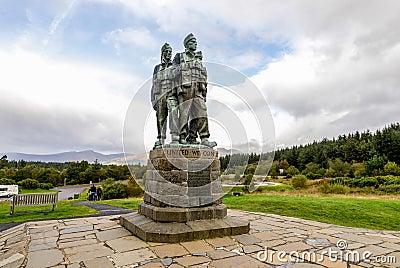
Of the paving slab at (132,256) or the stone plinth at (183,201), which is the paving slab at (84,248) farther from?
the stone plinth at (183,201)

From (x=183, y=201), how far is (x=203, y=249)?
1.23 meters

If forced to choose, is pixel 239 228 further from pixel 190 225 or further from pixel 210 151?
pixel 210 151

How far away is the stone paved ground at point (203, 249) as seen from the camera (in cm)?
377

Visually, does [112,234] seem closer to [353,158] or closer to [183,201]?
[183,201]

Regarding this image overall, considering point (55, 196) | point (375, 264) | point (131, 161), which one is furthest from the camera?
point (55, 196)

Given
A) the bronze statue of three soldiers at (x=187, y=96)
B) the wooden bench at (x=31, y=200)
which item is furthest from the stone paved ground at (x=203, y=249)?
the wooden bench at (x=31, y=200)

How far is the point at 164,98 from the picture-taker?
664 cm

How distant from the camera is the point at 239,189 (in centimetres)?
2242

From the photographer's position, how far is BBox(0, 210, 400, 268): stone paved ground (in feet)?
12.4

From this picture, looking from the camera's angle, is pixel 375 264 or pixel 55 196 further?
pixel 55 196

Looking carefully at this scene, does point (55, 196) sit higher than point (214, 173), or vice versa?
point (214, 173)

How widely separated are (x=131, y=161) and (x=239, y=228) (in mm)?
2808

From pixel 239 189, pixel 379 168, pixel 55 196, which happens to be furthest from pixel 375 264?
pixel 379 168

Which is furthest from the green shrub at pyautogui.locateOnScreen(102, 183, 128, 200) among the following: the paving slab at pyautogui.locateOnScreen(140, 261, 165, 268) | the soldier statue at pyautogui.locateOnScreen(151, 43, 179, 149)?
the paving slab at pyautogui.locateOnScreen(140, 261, 165, 268)
